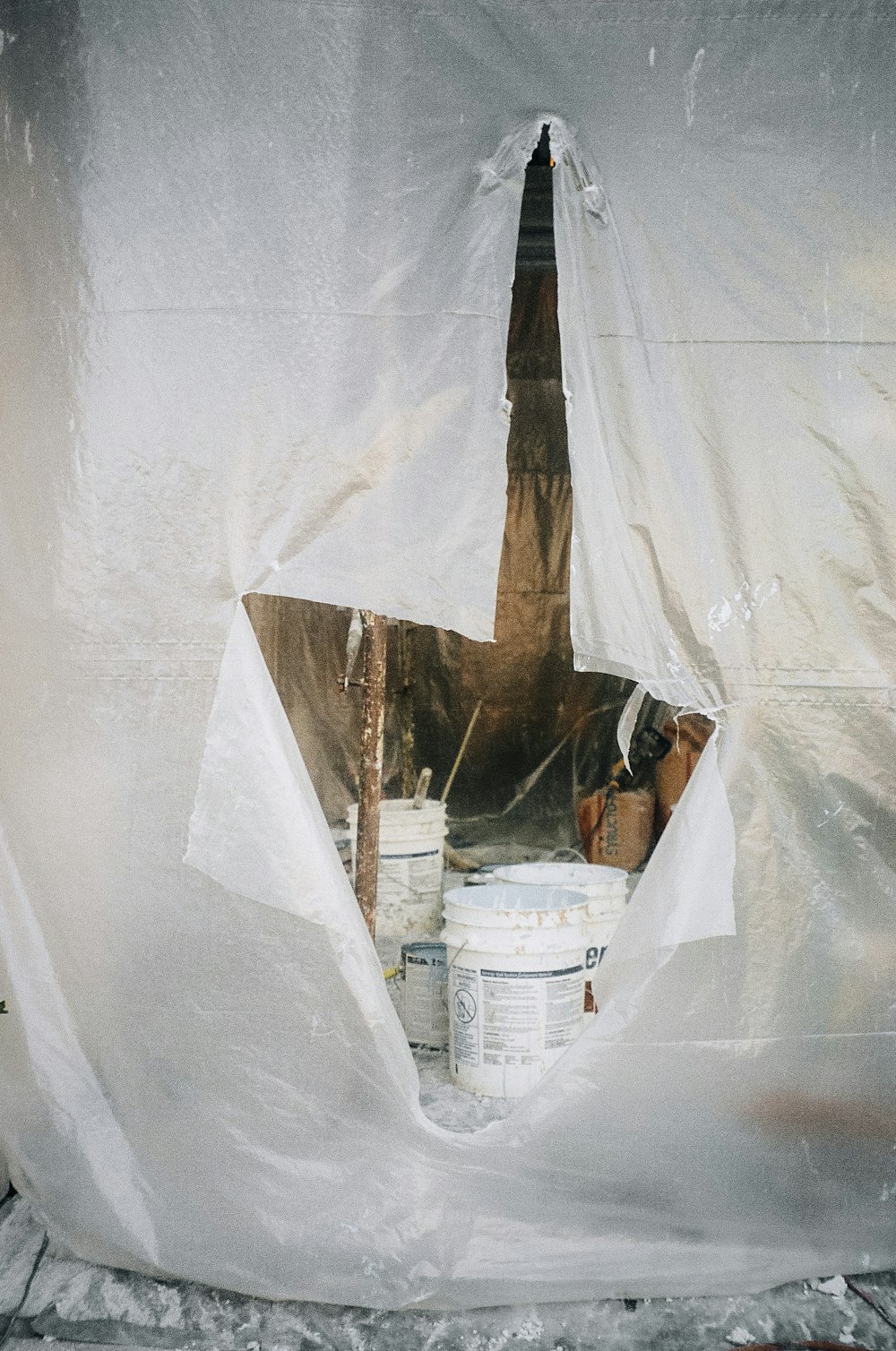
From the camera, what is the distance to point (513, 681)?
5184 millimetres

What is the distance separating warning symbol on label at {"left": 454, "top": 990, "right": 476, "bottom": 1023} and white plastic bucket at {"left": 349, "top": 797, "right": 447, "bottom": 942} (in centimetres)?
130

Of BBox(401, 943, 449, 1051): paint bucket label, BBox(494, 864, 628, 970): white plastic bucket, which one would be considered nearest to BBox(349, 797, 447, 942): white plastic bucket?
BBox(494, 864, 628, 970): white plastic bucket

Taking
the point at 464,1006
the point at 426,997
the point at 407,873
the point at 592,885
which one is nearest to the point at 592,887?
the point at 592,885

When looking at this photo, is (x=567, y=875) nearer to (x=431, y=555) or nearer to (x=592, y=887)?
(x=592, y=887)

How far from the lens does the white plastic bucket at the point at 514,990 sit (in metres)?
2.37

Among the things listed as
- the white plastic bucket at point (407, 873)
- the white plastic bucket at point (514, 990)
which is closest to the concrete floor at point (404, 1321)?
the white plastic bucket at point (514, 990)

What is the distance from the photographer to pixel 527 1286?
1.82 metres

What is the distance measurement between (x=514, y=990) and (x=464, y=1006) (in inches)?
6.1

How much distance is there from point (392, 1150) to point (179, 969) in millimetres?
487

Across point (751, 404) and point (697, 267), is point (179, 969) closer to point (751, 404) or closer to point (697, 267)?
point (751, 404)

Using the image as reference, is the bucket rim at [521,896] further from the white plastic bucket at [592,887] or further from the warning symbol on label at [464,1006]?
the warning symbol on label at [464,1006]

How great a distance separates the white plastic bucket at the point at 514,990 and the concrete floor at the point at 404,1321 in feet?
1.95

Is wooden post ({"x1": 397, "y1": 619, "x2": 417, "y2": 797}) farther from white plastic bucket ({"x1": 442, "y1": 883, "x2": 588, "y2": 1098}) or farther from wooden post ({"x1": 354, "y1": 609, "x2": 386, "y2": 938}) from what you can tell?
white plastic bucket ({"x1": 442, "y1": 883, "x2": 588, "y2": 1098})

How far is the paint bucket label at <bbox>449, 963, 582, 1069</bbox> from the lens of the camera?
237 cm
